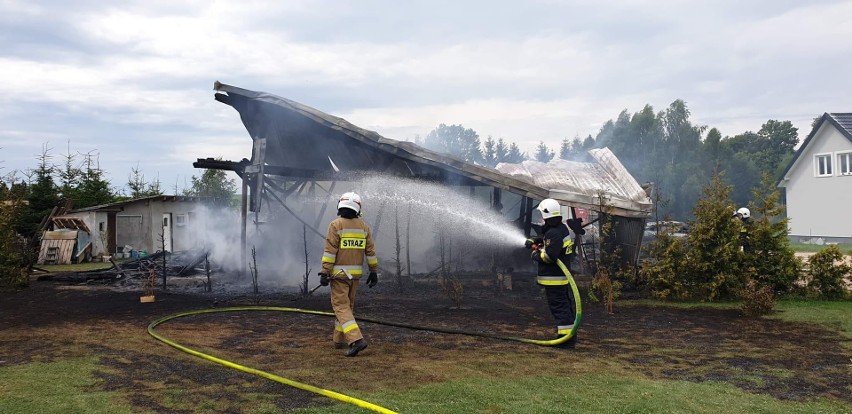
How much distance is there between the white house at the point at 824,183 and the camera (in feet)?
102

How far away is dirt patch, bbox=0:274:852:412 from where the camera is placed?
611 centimetres

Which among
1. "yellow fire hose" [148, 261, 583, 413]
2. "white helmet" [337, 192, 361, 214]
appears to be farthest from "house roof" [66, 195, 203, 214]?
"white helmet" [337, 192, 361, 214]

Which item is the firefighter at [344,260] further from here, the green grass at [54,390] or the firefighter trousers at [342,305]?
the green grass at [54,390]

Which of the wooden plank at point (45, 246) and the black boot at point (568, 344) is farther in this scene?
the wooden plank at point (45, 246)

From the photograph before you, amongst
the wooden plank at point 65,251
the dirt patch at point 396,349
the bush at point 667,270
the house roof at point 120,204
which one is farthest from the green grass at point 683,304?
the house roof at point 120,204

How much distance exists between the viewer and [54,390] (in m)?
5.85

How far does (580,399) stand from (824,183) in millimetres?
33824

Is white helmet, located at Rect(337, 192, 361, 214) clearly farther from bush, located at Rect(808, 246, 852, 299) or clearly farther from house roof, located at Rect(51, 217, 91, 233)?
house roof, located at Rect(51, 217, 91, 233)

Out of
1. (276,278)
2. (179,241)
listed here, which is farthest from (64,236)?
(276,278)

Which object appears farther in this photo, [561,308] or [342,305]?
[561,308]

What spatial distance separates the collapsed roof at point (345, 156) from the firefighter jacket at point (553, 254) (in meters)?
5.27

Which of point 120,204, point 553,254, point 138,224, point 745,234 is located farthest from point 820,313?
point 138,224

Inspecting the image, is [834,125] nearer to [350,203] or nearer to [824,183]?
[824,183]

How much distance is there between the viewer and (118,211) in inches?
1149
